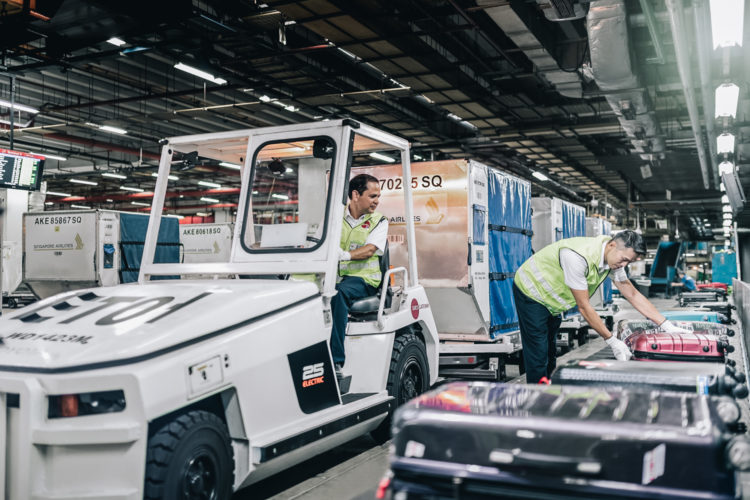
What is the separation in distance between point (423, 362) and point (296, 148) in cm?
198

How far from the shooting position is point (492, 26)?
40.4 feet

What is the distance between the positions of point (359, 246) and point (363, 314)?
50 centimetres

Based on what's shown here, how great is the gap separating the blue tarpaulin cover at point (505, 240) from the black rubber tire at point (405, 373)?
2.21 meters

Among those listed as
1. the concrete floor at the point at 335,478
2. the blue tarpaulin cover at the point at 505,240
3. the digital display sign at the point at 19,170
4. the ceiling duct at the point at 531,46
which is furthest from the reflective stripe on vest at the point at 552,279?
the digital display sign at the point at 19,170

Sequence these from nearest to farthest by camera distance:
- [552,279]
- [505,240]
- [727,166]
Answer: [552,279] < [505,240] < [727,166]

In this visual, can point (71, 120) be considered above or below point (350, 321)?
above

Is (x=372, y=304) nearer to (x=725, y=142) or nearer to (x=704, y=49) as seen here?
(x=704, y=49)

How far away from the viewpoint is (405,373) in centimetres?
512

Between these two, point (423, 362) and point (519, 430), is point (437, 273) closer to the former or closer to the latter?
point (423, 362)

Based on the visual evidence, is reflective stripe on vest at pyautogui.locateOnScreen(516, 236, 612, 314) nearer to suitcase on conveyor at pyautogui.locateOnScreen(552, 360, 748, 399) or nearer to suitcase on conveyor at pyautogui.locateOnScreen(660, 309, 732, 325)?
suitcase on conveyor at pyautogui.locateOnScreen(660, 309, 732, 325)

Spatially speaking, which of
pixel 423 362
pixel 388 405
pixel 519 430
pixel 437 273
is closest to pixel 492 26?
pixel 437 273

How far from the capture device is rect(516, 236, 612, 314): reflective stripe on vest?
5008mm

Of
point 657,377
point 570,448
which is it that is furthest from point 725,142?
point 570,448

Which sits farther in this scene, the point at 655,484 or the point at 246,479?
the point at 246,479
